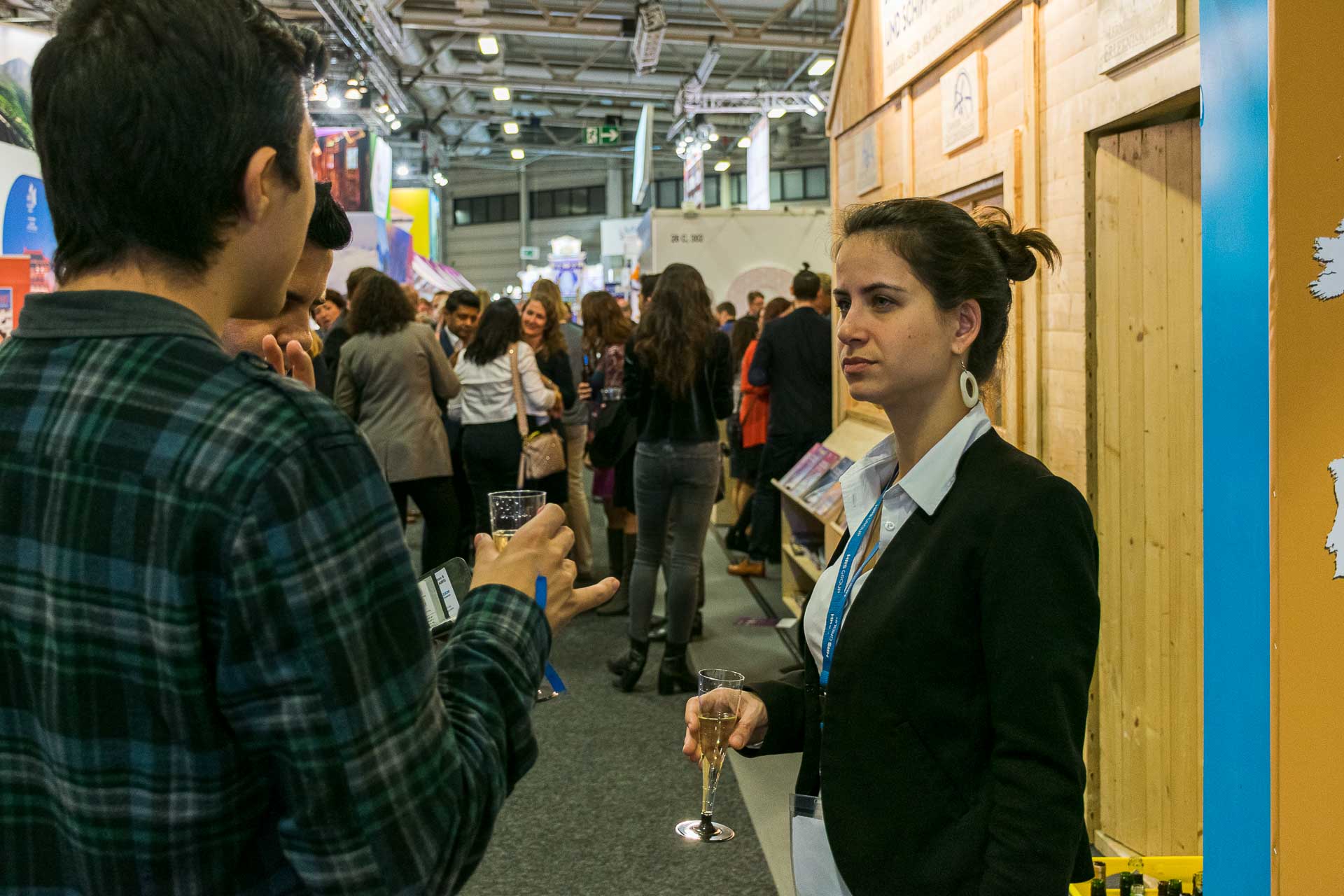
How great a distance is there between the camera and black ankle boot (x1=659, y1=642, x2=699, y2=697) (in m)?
5.08

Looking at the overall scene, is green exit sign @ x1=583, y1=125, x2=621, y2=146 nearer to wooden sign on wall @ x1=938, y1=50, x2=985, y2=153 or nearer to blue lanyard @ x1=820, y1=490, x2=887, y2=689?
wooden sign on wall @ x1=938, y1=50, x2=985, y2=153

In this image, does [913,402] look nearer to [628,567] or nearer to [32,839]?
[32,839]

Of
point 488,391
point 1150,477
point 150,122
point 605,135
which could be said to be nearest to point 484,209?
point 605,135

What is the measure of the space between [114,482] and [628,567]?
224 inches

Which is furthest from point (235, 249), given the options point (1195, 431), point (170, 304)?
point (1195, 431)

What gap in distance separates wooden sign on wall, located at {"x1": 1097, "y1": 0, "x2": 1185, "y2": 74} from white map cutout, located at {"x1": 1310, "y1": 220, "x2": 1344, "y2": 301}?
3.77ft

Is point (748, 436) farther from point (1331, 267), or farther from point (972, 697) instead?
point (972, 697)

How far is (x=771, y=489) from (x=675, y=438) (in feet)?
8.31

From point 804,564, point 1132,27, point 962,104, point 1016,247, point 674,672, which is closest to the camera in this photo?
point 1016,247

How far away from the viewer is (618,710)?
4891mm

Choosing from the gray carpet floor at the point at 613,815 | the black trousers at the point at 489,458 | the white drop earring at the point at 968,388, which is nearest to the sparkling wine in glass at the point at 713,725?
the white drop earring at the point at 968,388

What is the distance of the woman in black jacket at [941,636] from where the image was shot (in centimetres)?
138

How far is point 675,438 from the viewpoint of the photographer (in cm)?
482

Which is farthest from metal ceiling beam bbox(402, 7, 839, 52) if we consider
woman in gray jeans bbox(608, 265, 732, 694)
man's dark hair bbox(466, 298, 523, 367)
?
woman in gray jeans bbox(608, 265, 732, 694)
